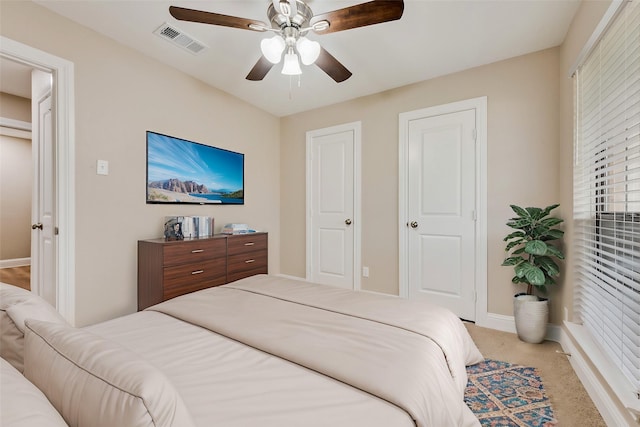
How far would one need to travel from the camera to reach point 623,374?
143cm

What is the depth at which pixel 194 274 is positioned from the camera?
8.84ft

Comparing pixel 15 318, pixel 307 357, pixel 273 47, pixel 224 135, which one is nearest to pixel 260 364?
pixel 307 357

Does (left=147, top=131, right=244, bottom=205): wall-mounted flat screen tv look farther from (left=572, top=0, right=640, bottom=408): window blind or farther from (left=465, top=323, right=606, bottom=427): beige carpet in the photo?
(left=572, top=0, right=640, bottom=408): window blind

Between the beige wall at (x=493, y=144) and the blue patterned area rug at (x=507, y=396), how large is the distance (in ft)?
3.14

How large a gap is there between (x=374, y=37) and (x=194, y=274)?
2.59 meters

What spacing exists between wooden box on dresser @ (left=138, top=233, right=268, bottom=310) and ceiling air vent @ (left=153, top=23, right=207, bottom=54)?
5.66ft

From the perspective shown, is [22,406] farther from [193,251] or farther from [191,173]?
[191,173]

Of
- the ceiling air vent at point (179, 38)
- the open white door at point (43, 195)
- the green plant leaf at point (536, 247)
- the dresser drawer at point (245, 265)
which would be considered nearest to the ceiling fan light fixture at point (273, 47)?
the ceiling air vent at point (179, 38)

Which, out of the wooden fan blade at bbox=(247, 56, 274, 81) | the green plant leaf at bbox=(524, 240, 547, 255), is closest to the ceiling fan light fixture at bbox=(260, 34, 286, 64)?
the wooden fan blade at bbox=(247, 56, 274, 81)

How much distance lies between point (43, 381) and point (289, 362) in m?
0.69

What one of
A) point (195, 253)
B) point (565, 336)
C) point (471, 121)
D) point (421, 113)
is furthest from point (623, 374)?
point (195, 253)

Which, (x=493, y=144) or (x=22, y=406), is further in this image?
(x=493, y=144)

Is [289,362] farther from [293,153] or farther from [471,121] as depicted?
[293,153]

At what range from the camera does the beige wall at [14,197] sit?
4.59m
